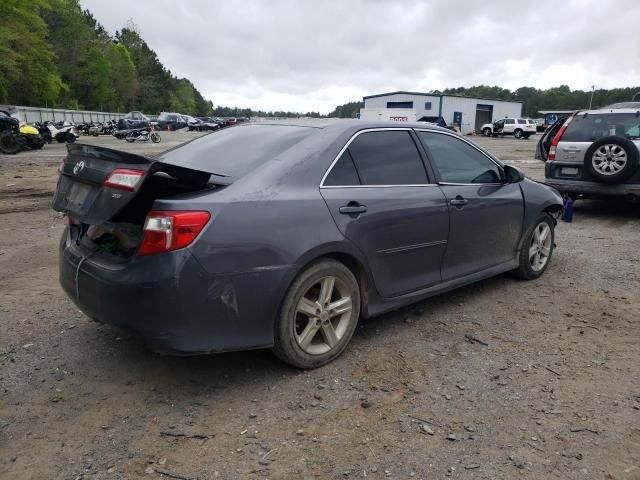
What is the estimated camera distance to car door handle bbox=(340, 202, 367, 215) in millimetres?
3207

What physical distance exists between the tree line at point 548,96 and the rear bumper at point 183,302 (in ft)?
323

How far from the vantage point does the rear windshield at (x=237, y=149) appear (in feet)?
10.5

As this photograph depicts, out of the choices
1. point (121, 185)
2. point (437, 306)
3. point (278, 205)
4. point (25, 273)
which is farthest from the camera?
point (25, 273)

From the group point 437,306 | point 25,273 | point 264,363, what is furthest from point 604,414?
point 25,273

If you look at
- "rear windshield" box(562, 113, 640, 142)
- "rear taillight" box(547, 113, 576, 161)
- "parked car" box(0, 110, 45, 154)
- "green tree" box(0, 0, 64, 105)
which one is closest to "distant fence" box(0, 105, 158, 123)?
"green tree" box(0, 0, 64, 105)

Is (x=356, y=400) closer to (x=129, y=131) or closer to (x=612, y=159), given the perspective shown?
(x=612, y=159)

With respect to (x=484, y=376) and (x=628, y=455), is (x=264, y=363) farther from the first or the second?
(x=628, y=455)

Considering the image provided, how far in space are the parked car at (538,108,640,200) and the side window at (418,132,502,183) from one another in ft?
12.5

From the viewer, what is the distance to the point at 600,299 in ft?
15.1

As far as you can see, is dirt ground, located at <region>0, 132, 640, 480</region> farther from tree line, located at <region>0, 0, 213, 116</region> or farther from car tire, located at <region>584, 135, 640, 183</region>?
tree line, located at <region>0, 0, 213, 116</region>

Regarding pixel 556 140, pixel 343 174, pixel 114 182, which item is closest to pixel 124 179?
pixel 114 182

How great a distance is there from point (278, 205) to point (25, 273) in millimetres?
3524

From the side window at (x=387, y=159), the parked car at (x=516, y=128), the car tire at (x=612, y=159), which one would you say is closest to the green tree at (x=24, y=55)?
the car tire at (x=612, y=159)

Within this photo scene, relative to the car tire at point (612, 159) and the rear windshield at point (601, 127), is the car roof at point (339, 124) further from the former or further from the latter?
the rear windshield at point (601, 127)
